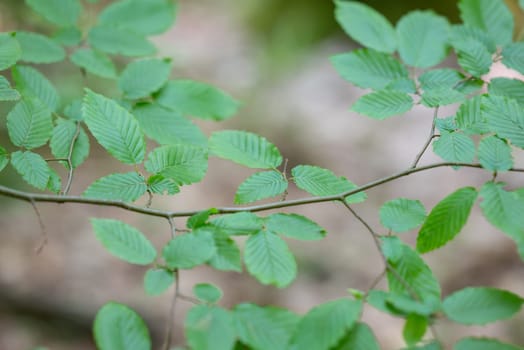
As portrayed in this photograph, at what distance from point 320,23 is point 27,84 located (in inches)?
142

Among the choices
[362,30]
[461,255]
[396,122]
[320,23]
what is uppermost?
[362,30]

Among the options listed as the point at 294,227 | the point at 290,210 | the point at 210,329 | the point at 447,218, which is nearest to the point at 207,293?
the point at 210,329

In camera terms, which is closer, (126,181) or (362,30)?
(126,181)

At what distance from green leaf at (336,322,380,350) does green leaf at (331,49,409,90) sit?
0.51 m

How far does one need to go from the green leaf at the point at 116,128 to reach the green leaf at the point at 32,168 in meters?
0.10

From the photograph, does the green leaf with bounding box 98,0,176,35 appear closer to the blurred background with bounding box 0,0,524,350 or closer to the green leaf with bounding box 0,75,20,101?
the green leaf with bounding box 0,75,20,101

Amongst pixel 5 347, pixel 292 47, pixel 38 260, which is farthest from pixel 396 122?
pixel 5 347

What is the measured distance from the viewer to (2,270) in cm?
230

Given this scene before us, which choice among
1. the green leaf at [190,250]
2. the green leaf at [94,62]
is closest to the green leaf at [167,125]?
the green leaf at [94,62]

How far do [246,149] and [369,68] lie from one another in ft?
1.11

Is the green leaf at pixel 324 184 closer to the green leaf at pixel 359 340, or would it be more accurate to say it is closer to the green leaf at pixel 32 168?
the green leaf at pixel 359 340

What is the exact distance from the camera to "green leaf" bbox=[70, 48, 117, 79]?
110cm

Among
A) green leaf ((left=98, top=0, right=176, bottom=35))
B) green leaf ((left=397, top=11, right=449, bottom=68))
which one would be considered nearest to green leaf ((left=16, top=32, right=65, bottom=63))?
green leaf ((left=98, top=0, right=176, bottom=35))

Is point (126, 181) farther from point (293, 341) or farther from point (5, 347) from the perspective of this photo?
point (5, 347)
